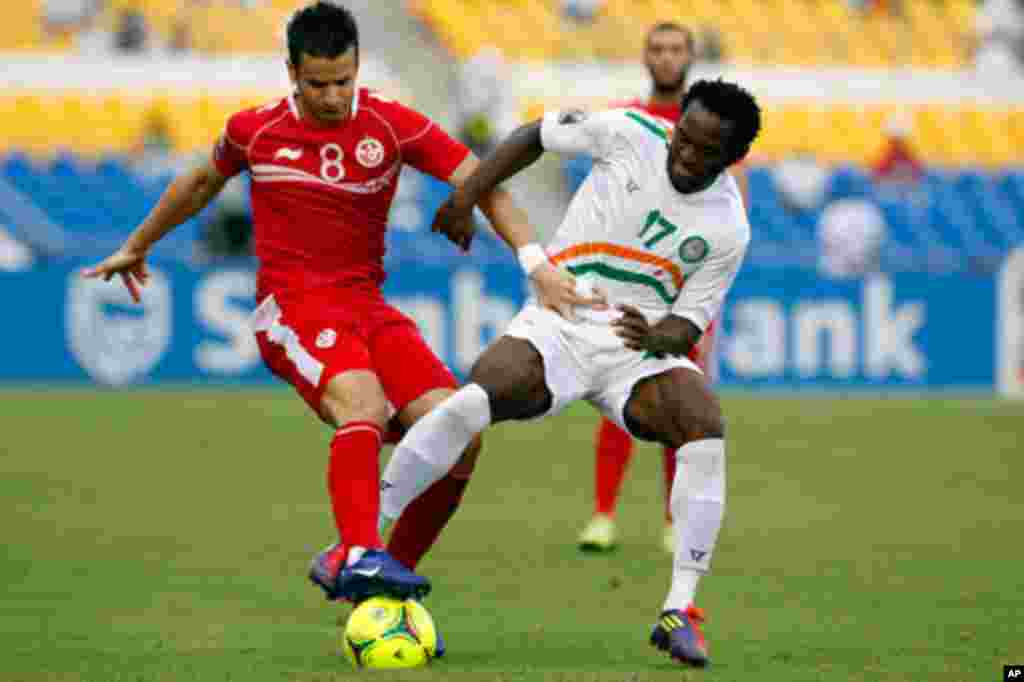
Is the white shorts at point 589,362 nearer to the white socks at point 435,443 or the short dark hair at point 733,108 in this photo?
the white socks at point 435,443

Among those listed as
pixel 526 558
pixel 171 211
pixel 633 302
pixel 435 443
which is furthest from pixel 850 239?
pixel 435 443

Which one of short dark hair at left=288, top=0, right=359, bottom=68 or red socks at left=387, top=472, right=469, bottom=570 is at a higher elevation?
short dark hair at left=288, top=0, right=359, bottom=68

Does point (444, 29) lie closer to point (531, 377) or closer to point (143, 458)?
point (143, 458)

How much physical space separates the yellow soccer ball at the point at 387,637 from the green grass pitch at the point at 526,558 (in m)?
0.07

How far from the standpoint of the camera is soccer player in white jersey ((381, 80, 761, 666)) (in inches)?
260

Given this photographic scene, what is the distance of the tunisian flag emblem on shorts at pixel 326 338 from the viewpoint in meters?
6.85

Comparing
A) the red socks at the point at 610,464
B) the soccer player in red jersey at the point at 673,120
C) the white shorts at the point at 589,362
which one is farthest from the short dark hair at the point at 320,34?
the red socks at the point at 610,464

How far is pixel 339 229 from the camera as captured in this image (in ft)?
22.9

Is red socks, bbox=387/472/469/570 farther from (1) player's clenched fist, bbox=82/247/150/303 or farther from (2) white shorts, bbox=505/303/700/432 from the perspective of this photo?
(1) player's clenched fist, bbox=82/247/150/303

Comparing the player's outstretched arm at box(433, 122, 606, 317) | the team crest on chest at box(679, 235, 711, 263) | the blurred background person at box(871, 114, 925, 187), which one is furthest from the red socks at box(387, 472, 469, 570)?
the blurred background person at box(871, 114, 925, 187)

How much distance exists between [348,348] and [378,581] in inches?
38.0

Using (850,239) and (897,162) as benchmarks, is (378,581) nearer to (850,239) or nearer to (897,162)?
(850,239)

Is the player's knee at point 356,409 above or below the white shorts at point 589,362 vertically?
below

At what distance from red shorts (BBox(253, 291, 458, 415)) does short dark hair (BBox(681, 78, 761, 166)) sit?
1249 millimetres
